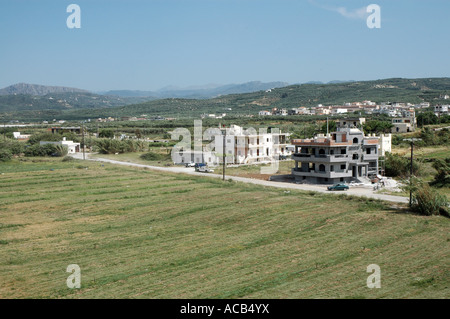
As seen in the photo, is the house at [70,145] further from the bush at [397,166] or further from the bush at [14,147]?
the bush at [397,166]

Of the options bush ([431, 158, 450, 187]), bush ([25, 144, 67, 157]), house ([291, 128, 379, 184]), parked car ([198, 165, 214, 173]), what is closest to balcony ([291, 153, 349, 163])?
house ([291, 128, 379, 184])

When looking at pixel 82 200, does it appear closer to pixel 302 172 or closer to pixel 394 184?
pixel 302 172

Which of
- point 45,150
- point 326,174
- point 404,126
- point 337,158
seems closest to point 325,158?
point 337,158

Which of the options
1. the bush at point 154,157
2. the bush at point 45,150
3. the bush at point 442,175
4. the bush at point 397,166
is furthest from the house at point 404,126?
the bush at point 45,150

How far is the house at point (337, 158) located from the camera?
3653 centimetres

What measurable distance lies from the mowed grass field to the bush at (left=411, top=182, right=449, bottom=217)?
92 centimetres

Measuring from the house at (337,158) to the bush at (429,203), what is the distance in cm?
1303

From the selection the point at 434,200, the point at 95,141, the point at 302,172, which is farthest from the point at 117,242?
the point at 95,141

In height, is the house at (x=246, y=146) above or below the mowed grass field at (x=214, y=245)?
above

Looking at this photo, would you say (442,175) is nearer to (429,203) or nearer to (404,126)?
(429,203)

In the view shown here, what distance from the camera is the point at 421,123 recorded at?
77562mm

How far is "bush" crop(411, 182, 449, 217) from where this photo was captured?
894 inches

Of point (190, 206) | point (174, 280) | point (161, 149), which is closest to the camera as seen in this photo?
point (174, 280)

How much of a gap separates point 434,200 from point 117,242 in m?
15.1
